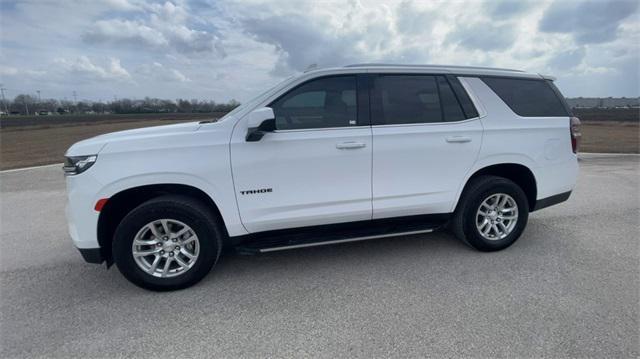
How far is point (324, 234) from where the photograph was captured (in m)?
3.37

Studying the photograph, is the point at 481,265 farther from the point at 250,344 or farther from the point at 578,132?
the point at 250,344

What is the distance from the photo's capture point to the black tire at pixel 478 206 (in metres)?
3.66

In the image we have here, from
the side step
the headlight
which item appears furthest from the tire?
the headlight

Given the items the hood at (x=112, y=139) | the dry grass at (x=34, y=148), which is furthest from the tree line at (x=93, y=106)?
the hood at (x=112, y=139)

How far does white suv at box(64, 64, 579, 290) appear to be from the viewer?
295cm

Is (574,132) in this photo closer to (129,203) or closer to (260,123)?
(260,123)

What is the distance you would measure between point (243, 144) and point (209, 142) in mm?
286

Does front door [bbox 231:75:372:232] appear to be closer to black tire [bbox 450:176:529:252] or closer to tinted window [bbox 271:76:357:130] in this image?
tinted window [bbox 271:76:357:130]

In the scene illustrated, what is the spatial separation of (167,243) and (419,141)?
2492 millimetres

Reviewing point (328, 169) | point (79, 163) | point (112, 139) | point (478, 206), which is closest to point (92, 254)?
point (79, 163)

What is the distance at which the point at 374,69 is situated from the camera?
345 centimetres

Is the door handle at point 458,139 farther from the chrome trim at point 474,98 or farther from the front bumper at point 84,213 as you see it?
the front bumper at point 84,213

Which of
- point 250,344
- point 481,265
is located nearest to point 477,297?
point 481,265

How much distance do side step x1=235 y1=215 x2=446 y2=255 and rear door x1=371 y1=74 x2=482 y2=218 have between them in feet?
0.44
